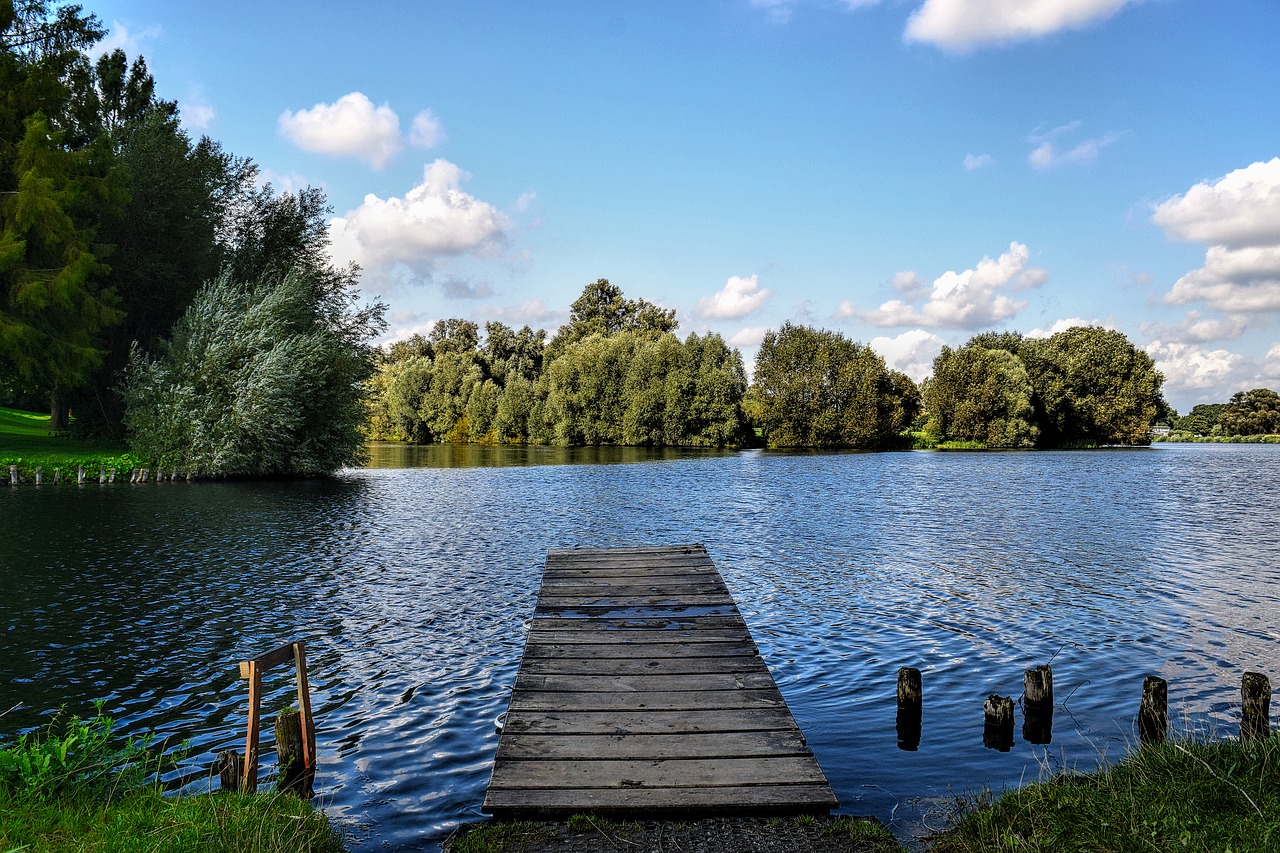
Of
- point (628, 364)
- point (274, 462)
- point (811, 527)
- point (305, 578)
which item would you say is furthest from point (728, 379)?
point (305, 578)

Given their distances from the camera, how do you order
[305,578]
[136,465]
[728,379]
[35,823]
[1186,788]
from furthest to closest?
[728,379] → [136,465] → [305,578] → [1186,788] → [35,823]

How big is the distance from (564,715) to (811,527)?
70.0 ft

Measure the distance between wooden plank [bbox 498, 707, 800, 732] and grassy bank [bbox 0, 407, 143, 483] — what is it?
41.4 m

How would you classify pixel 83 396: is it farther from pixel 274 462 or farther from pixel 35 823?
pixel 35 823

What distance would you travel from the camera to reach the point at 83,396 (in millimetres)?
50906

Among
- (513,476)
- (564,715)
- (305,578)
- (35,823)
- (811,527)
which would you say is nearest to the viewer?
→ (35,823)

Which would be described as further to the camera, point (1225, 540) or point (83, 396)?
point (83, 396)

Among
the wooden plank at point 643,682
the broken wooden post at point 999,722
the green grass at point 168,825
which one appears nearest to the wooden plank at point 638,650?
the wooden plank at point 643,682

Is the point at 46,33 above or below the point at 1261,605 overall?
above

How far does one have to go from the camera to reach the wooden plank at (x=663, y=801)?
6.62m

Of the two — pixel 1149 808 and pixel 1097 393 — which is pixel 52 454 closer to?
pixel 1149 808

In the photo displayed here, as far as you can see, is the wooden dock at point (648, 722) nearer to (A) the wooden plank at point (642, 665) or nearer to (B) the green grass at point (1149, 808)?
(A) the wooden plank at point (642, 665)

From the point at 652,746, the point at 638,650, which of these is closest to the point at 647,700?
the point at 652,746

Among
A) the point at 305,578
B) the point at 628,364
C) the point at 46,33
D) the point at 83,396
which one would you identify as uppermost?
the point at 46,33
